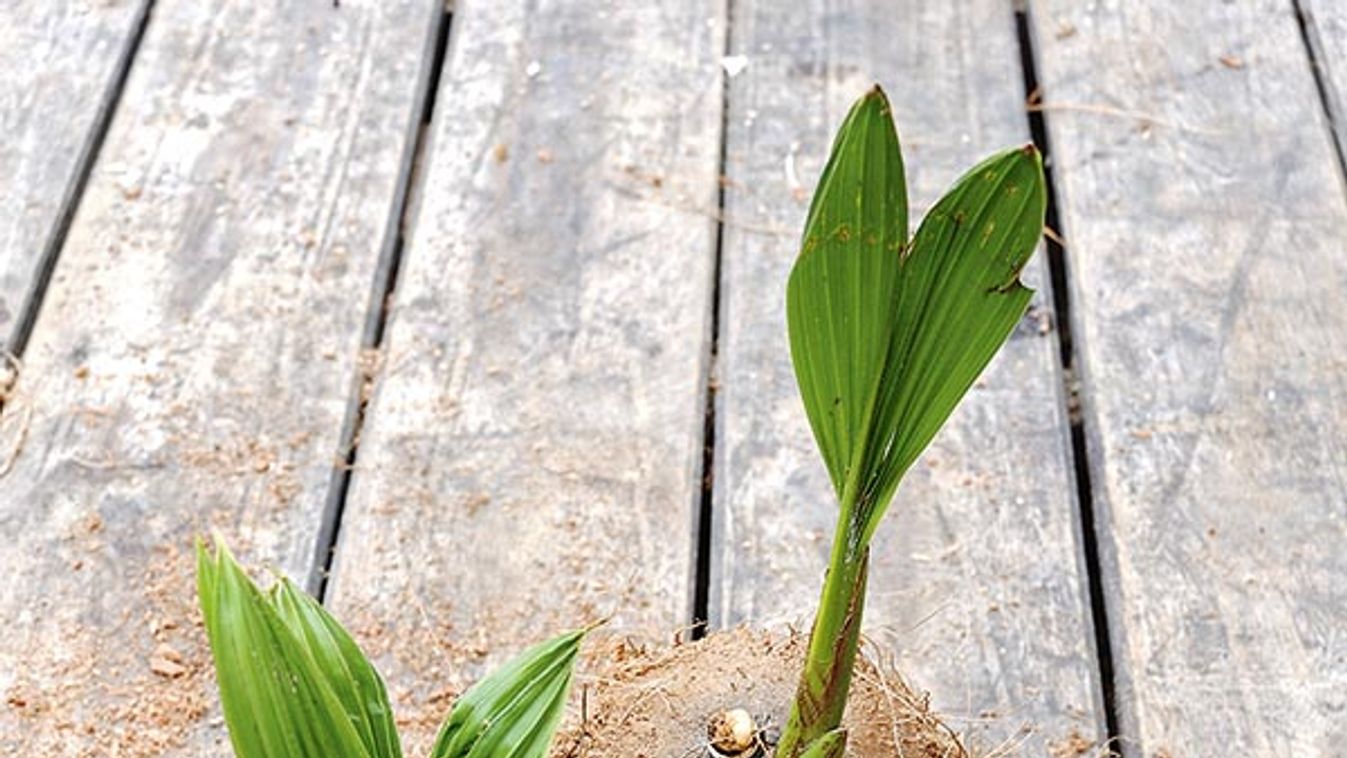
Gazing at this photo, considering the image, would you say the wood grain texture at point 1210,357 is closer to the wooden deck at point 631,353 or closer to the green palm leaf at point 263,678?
the wooden deck at point 631,353

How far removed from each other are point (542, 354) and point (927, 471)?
258mm

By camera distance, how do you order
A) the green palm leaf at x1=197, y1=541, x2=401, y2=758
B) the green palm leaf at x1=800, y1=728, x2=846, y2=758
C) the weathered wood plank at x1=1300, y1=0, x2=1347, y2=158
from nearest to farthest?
the green palm leaf at x1=197, y1=541, x2=401, y2=758 < the green palm leaf at x1=800, y1=728, x2=846, y2=758 < the weathered wood plank at x1=1300, y1=0, x2=1347, y2=158

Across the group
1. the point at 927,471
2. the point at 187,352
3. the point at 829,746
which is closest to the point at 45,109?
the point at 187,352

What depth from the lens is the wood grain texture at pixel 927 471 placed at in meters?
1.11

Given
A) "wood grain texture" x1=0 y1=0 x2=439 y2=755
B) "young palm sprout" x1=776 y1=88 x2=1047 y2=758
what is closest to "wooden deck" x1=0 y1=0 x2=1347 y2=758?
"wood grain texture" x1=0 y1=0 x2=439 y2=755

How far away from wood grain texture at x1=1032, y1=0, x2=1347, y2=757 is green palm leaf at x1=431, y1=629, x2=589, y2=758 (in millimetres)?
458

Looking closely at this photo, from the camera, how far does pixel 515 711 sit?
0.72 metres

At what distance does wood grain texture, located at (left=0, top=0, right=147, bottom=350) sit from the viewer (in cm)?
134

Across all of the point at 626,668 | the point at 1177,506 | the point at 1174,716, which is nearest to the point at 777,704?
the point at 626,668

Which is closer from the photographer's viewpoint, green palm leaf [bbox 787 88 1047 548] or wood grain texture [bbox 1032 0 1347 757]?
green palm leaf [bbox 787 88 1047 548]

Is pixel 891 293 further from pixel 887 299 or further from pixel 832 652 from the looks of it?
pixel 832 652

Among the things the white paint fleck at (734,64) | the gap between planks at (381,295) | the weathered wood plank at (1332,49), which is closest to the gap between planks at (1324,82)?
the weathered wood plank at (1332,49)

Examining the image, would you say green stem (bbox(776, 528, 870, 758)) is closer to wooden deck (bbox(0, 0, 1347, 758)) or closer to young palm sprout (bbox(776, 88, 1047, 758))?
young palm sprout (bbox(776, 88, 1047, 758))

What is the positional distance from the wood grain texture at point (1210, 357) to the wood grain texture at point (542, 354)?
0.85 feet
